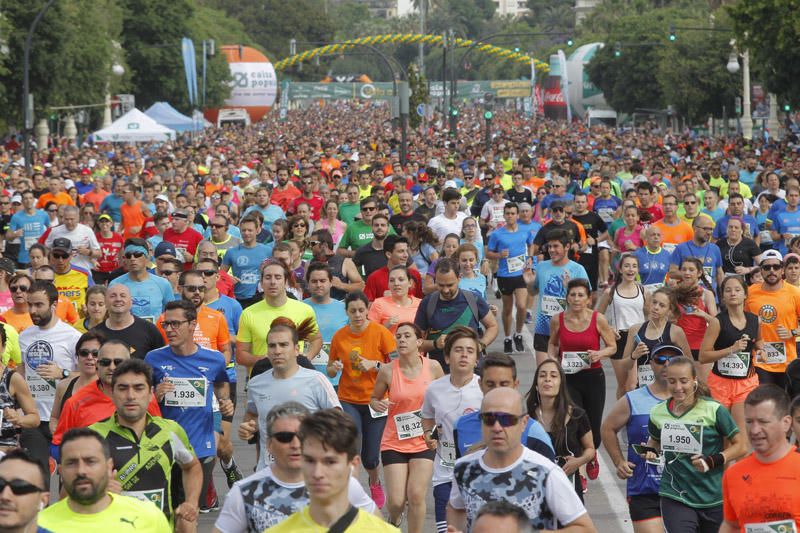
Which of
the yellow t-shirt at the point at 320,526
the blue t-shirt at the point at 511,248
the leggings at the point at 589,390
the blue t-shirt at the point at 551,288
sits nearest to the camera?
the yellow t-shirt at the point at 320,526

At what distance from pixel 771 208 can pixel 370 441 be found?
9466mm

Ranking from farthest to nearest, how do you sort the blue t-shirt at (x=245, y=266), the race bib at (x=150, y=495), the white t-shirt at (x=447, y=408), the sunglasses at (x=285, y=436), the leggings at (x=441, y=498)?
the blue t-shirt at (x=245, y=266)
the leggings at (x=441, y=498)
the white t-shirt at (x=447, y=408)
the race bib at (x=150, y=495)
the sunglasses at (x=285, y=436)

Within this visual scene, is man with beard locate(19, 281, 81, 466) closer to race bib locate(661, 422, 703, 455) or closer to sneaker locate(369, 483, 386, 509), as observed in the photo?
sneaker locate(369, 483, 386, 509)

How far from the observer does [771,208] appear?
1848 cm

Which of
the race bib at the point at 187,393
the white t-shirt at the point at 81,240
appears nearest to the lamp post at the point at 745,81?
the white t-shirt at the point at 81,240

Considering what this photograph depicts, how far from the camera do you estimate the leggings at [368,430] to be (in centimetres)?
1017

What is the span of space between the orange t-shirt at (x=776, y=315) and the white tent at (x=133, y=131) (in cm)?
3695

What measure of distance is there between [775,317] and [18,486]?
7.42 meters

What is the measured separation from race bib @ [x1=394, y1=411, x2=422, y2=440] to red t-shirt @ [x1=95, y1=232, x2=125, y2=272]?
7.56 meters

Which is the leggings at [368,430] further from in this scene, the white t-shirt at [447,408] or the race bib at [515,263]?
the race bib at [515,263]

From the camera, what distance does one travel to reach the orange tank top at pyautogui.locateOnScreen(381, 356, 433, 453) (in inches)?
366

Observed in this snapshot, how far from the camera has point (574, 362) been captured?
10828mm

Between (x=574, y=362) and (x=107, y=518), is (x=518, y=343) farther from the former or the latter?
(x=107, y=518)

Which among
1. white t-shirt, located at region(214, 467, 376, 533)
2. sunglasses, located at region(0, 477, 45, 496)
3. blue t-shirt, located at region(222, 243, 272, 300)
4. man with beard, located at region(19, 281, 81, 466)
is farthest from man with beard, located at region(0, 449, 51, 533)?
blue t-shirt, located at region(222, 243, 272, 300)
